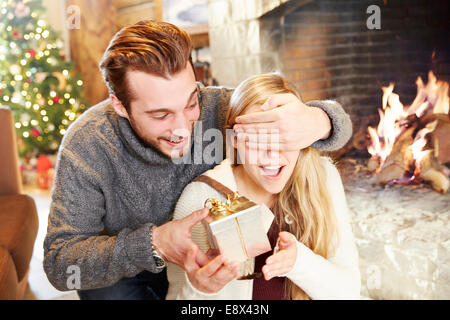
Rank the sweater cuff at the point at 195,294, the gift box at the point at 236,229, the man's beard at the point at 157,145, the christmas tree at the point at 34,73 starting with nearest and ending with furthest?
the gift box at the point at 236,229 < the sweater cuff at the point at 195,294 < the man's beard at the point at 157,145 < the christmas tree at the point at 34,73

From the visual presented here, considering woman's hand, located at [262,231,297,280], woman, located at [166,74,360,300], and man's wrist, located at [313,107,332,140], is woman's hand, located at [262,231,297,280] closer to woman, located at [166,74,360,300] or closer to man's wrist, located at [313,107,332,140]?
woman, located at [166,74,360,300]

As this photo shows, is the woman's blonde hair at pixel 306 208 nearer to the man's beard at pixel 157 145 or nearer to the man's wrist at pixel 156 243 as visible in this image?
the man's beard at pixel 157 145

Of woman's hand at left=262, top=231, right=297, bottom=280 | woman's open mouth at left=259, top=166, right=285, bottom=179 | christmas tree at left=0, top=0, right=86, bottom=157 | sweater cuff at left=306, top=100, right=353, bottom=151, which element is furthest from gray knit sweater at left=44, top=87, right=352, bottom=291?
christmas tree at left=0, top=0, right=86, bottom=157

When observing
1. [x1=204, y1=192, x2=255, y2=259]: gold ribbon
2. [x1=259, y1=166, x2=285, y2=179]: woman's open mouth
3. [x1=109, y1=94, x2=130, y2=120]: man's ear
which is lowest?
[x1=204, y1=192, x2=255, y2=259]: gold ribbon

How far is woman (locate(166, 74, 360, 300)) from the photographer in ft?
2.54

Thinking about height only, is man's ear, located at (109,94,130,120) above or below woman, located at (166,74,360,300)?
above

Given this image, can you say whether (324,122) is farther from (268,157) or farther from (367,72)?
(367,72)

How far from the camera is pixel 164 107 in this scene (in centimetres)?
77

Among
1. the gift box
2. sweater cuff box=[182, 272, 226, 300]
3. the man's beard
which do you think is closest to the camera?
the gift box

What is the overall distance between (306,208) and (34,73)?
2303mm

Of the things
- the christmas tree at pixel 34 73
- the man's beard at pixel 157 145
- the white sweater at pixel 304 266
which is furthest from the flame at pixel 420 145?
the christmas tree at pixel 34 73

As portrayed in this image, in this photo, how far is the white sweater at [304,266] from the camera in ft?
2.53

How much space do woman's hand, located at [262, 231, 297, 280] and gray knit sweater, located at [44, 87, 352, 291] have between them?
21 centimetres

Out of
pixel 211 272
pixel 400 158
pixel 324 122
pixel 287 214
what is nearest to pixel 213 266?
pixel 211 272
